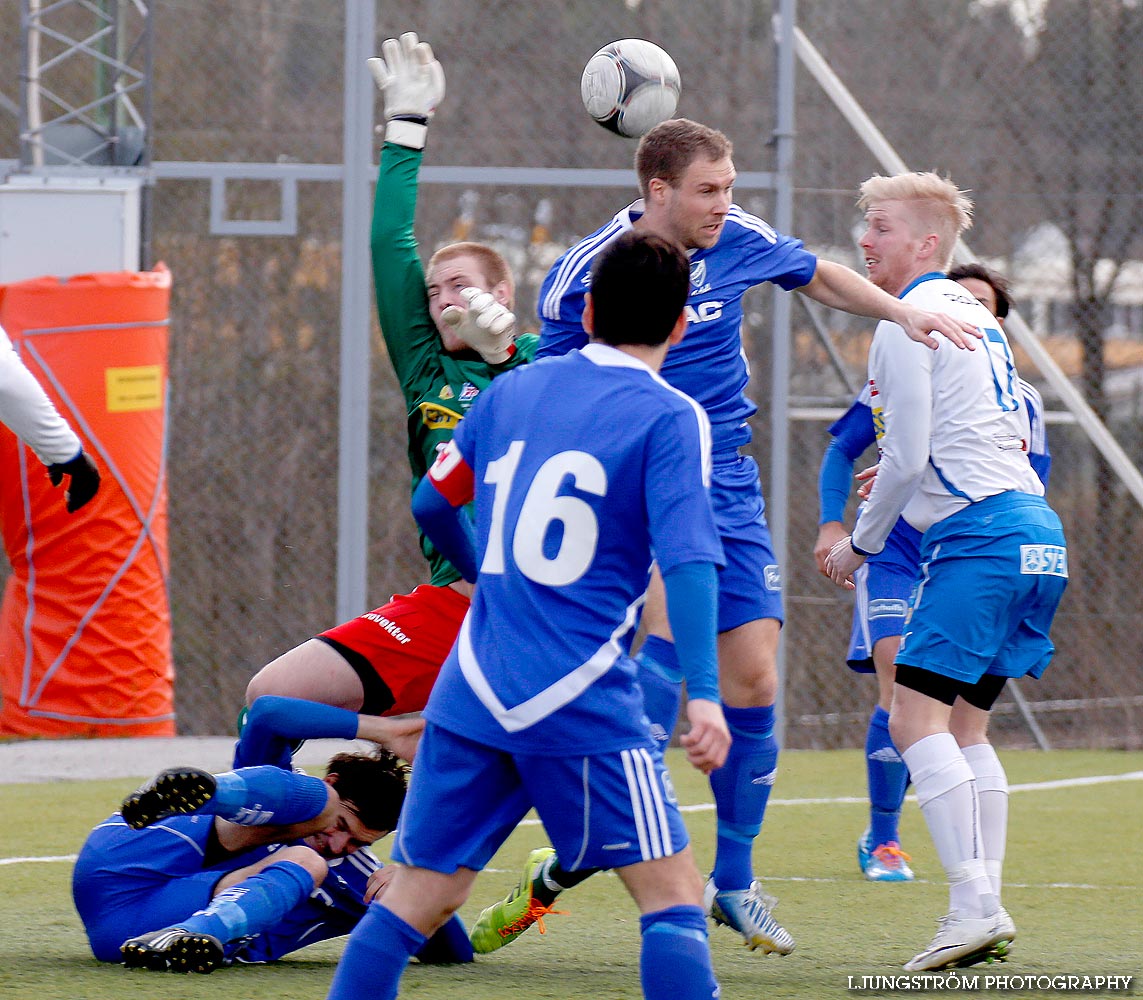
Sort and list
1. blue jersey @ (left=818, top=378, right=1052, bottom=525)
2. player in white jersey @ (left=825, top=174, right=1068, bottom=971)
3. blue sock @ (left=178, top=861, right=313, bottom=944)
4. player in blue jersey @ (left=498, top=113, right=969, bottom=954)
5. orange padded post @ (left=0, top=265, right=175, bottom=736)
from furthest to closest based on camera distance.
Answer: orange padded post @ (left=0, top=265, right=175, bottom=736) < blue jersey @ (left=818, top=378, right=1052, bottom=525) < player in blue jersey @ (left=498, top=113, right=969, bottom=954) < player in white jersey @ (left=825, top=174, right=1068, bottom=971) < blue sock @ (left=178, top=861, right=313, bottom=944)

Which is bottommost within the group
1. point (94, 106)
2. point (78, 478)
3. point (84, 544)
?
point (84, 544)

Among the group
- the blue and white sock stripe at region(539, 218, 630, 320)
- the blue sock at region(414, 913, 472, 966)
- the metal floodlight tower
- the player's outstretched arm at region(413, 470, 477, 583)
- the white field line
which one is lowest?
the white field line

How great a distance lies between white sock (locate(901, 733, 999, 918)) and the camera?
161 inches

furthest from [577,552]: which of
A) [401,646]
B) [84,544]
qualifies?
[84,544]

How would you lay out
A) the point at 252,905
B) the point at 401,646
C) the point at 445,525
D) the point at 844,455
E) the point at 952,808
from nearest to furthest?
the point at 445,525 < the point at 252,905 < the point at 952,808 < the point at 401,646 < the point at 844,455

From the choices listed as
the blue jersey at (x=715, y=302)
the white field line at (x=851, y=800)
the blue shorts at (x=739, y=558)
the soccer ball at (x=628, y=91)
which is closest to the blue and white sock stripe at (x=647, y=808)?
the blue shorts at (x=739, y=558)

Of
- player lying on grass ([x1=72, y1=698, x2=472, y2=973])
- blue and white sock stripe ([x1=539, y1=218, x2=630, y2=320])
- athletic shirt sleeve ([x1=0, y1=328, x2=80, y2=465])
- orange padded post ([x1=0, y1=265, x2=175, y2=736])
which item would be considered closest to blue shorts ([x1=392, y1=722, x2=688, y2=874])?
player lying on grass ([x1=72, y1=698, x2=472, y2=973])

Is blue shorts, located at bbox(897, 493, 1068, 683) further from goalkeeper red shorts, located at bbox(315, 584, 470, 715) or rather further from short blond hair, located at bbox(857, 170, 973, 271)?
goalkeeper red shorts, located at bbox(315, 584, 470, 715)

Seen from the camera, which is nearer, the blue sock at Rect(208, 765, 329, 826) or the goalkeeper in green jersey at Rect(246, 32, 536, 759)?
the blue sock at Rect(208, 765, 329, 826)

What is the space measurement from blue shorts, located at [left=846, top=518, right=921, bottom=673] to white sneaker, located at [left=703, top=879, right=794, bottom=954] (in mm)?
1658

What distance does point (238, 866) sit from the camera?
4.18 metres

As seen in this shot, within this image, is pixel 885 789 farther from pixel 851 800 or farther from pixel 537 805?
pixel 537 805

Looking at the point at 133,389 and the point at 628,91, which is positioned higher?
the point at 628,91

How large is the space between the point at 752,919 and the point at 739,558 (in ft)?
3.01
